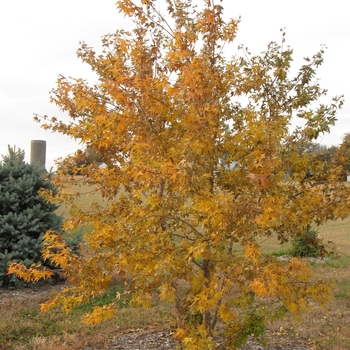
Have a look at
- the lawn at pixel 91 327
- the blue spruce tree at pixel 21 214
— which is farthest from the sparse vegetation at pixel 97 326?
the blue spruce tree at pixel 21 214

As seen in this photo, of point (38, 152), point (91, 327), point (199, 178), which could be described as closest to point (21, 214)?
point (38, 152)

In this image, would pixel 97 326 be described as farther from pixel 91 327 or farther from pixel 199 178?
pixel 199 178

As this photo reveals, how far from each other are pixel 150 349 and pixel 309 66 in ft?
9.92

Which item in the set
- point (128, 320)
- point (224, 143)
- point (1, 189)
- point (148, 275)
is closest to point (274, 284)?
point (148, 275)

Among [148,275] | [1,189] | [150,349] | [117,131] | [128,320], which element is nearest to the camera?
[148,275]

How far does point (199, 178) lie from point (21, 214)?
4516 millimetres

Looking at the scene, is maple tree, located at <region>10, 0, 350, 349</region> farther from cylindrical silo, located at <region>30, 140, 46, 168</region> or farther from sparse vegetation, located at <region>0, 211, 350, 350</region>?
cylindrical silo, located at <region>30, 140, 46, 168</region>

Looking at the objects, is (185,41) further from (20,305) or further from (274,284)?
(20,305)

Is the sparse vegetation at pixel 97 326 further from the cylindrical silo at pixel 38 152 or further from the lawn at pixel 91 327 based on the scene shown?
the cylindrical silo at pixel 38 152

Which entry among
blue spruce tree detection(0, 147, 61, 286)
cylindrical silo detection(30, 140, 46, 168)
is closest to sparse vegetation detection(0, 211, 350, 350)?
blue spruce tree detection(0, 147, 61, 286)

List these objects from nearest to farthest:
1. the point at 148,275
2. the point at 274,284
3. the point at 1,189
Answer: the point at 274,284 → the point at 148,275 → the point at 1,189

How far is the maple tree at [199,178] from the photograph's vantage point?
293 centimetres

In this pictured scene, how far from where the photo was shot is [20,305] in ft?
19.0

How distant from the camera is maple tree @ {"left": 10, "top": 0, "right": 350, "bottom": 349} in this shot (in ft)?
9.61
